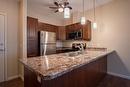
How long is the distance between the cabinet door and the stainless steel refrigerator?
0.77ft

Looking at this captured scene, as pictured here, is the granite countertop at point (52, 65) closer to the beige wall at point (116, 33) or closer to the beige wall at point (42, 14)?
the beige wall at point (116, 33)

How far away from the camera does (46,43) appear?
443 cm

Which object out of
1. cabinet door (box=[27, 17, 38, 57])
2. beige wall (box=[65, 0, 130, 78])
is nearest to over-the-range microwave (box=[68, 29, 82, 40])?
beige wall (box=[65, 0, 130, 78])

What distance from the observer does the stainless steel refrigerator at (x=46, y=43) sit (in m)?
4.24

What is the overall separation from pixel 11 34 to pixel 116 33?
3624 millimetres

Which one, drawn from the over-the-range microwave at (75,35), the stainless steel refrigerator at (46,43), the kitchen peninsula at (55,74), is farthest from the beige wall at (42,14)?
the kitchen peninsula at (55,74)

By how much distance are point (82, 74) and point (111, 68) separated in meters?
2.54

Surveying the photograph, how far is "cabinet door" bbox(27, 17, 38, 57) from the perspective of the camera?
12.2ft

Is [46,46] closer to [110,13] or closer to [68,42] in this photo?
[68,42]

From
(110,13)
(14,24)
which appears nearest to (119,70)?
(110,13)

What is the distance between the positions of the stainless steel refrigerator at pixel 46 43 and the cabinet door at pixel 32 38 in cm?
23

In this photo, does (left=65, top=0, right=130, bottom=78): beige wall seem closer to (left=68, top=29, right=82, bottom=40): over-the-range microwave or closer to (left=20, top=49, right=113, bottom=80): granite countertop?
(left=68, top=29, right=82, bottom=40): over-the-range microwave

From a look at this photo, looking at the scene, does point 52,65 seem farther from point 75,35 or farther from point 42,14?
point 42,14

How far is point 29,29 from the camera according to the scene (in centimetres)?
376
